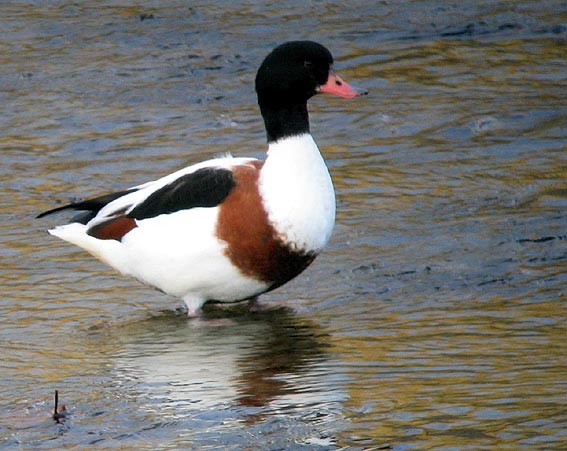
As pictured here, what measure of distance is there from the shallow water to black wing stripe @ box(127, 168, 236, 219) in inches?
21.2

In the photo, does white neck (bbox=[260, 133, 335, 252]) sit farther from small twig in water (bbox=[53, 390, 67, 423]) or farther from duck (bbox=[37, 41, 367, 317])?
small twig in water (bbox=[53, 390, 67, 423])

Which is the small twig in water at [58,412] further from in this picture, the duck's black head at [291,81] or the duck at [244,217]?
the duck's black head at [291,81]

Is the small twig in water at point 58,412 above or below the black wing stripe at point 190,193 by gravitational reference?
below

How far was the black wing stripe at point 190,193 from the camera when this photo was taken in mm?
7777

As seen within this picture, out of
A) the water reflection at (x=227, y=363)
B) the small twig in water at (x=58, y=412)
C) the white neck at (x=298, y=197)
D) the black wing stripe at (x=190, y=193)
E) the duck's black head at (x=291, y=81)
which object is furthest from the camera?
the duck's black head at (x=291, y=81)

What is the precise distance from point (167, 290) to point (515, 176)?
2.86 meters

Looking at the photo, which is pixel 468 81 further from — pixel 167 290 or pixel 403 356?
pixel 403 356

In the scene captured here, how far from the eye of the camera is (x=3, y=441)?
225 inches

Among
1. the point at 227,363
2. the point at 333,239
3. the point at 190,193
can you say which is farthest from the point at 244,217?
the point at 333,239

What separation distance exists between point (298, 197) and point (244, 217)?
290 mm

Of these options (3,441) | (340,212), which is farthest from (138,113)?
(3,441)

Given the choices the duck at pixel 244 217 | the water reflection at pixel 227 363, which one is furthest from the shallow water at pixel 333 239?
the duck at pixel 244 217

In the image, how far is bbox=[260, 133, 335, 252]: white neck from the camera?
7.58 m

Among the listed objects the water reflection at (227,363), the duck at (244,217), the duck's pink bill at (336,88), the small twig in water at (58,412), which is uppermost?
the duck's pink bill at (336,88)
